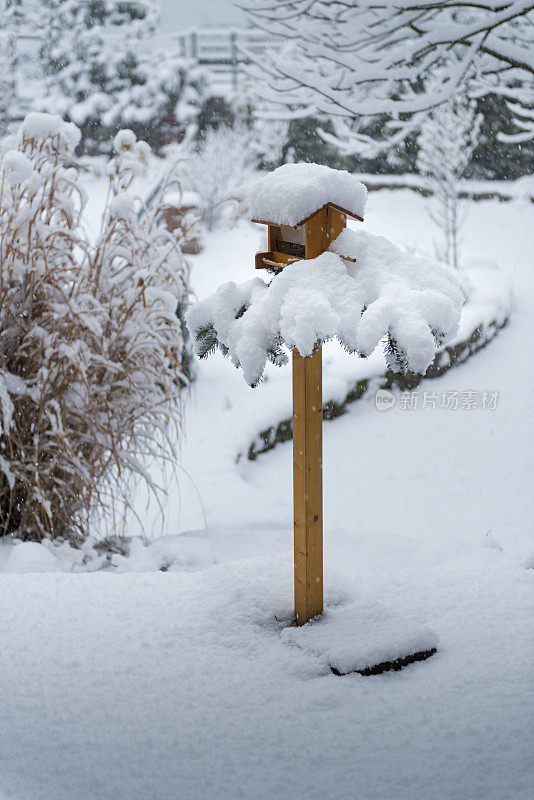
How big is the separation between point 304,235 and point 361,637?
86cm

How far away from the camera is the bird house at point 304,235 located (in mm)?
1829

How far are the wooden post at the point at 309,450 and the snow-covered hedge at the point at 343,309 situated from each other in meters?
0.05

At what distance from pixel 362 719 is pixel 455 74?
2.76 m

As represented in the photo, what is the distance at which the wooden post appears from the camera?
6.11ft

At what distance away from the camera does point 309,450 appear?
6.22 feet

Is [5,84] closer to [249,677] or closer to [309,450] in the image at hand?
[309,450]

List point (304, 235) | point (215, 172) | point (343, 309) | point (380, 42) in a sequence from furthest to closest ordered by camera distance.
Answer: point (215, 172)
point (380, 42)
point (304, 235)
point (343, 309)

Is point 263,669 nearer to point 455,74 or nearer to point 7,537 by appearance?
point 7,537

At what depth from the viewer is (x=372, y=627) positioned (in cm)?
191

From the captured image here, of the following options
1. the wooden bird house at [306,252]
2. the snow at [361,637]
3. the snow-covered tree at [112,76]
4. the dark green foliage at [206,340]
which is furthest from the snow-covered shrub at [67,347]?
the snow-covered tree at [112,76]

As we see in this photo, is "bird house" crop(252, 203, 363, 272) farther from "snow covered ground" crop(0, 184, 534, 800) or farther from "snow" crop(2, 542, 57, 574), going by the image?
"snow" crop(2, 542, 57, 574)

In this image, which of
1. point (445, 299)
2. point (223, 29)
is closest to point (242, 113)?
point (223, 29)

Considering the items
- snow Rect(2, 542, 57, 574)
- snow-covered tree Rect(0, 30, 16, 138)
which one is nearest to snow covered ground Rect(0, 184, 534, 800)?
snow Rect(2, 542, 57, 574)

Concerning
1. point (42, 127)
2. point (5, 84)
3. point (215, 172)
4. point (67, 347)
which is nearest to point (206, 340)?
point (67, 347)
